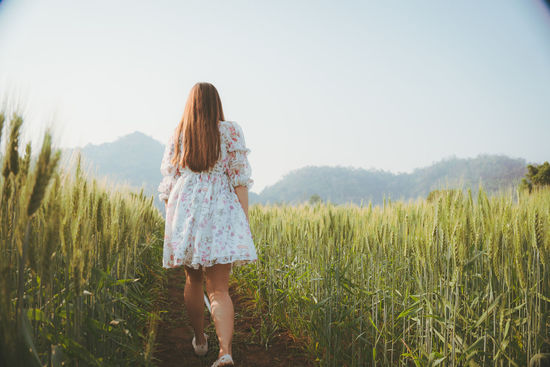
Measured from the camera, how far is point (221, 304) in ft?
6.24

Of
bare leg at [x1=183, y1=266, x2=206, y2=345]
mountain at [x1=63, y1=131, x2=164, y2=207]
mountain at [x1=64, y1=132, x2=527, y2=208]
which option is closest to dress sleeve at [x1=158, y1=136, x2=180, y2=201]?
bare leg at [x1=183, y1=266, x2=206, y2=345]

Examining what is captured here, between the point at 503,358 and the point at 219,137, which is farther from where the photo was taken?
the point at 219,137

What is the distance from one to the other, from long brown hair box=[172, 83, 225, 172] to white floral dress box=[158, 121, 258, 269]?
0.19 ft

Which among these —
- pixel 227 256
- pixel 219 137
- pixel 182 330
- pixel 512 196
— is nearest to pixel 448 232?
pixel 512 196

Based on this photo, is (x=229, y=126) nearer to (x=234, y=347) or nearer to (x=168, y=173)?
(x=168, y=173)

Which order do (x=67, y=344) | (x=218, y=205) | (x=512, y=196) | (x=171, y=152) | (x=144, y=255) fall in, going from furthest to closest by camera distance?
1. (x=144, y=255)
2. (x=171, y=152)
3. (x=218, y=205)
4. (x=512, y=196)
5. (x=67, y=344)

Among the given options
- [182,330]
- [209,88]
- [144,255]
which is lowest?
[182,330]

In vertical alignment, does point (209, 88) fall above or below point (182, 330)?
above

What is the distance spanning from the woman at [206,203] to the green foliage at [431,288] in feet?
1.79

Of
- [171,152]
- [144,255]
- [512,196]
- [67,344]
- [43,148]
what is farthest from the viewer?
[144,255]

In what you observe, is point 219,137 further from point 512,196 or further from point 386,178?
point 386,178

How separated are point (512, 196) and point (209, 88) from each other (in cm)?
196

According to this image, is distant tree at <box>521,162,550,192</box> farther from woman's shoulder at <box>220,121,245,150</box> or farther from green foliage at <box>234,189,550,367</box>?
woman's shoulder at <box>220,121,245,150</box>

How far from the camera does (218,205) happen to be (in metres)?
2.04
